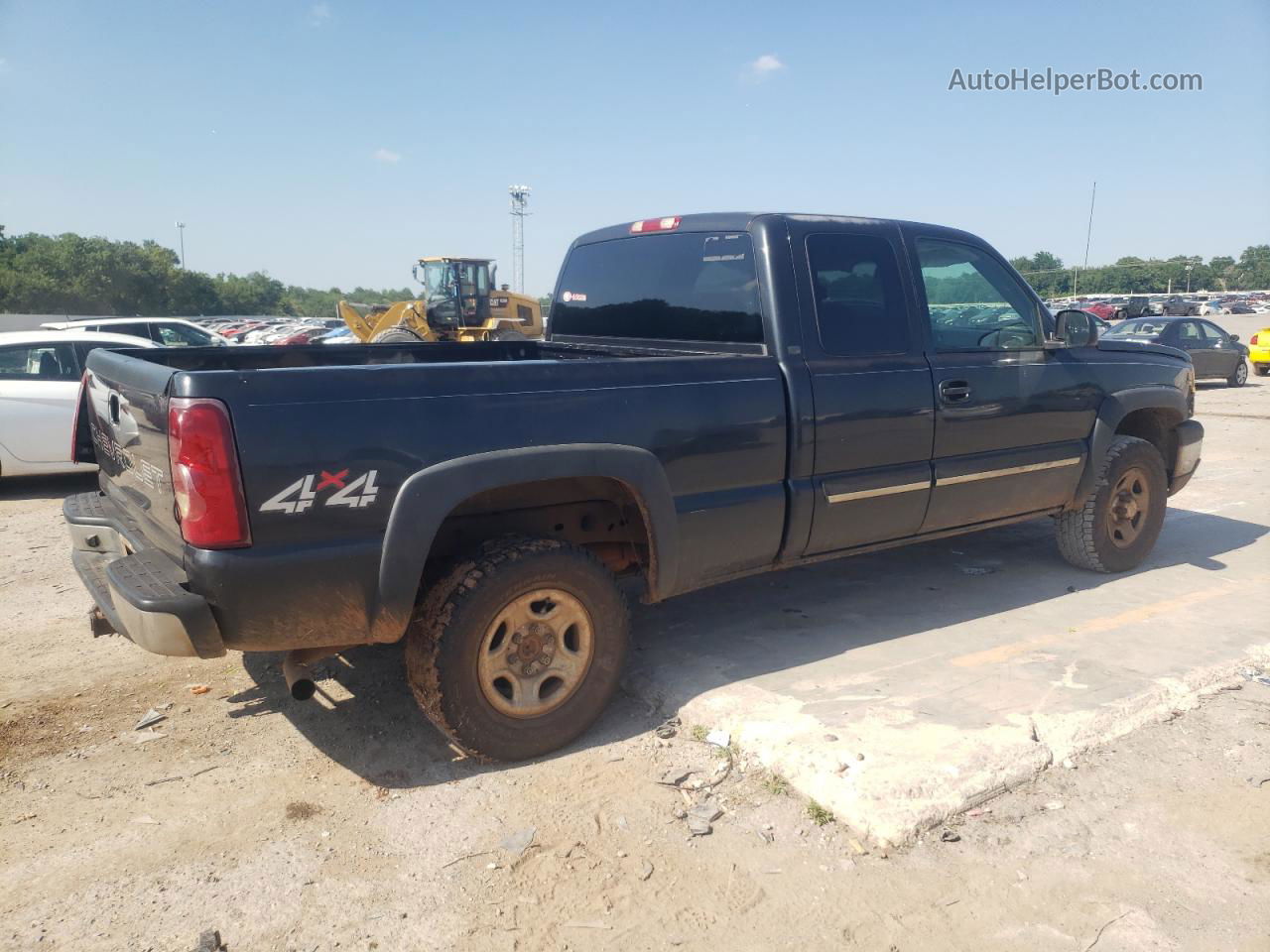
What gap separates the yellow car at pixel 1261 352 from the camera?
2125 cm

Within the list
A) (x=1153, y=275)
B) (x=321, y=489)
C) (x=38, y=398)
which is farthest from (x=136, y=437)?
(x=1153, y=275)

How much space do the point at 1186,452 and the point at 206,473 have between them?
5.78 meters

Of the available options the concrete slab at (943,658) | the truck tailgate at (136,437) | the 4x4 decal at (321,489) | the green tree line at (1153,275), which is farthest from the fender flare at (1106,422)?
the green tree line at (1153,275)

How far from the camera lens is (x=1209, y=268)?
110312 millimetres

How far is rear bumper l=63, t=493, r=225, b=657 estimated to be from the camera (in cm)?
273

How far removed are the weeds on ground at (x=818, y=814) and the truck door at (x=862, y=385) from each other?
130 cm

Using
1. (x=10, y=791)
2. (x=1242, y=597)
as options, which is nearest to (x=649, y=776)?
(x=10, y=791)

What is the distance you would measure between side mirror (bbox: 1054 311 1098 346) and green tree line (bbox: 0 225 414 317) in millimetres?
55474

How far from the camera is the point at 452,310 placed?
21234 millimetres

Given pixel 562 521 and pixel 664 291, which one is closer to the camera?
pixel 562 521

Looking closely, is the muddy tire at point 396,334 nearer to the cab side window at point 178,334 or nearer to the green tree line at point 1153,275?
the cab side window at point 178,334

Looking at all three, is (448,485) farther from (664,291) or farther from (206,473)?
(664,291)

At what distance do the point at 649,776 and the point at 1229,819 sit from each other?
1.99 m

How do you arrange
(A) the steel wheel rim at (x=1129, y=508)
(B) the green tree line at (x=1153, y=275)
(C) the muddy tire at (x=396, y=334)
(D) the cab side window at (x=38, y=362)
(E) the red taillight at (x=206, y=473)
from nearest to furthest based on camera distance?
(E) the red taillight at (x=206, y=473)
(A) the steel wheel rim at (x=1129, y=508)
(D) the cab side window at (x=38, y=362)
(C) the muddy tire at (x=396, y=334)
(B) the green tree line at (x=1153, y=275)
